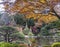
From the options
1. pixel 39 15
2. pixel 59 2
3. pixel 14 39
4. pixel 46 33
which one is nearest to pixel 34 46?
pixel 14 39

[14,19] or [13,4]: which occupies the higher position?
[13,4]

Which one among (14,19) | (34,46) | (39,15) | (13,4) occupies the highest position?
(13,4)

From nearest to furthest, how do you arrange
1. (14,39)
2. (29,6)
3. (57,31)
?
(29,6) < (14,39) < (57,31)

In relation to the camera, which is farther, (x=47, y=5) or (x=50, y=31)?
(x=50, y=31)

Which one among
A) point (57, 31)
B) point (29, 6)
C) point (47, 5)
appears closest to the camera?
point (47, 5)

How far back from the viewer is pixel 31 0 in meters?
4.96

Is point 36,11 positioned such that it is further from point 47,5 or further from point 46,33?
point 46,33

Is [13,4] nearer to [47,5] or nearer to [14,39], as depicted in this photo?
[47,5]

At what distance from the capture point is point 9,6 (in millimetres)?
5234

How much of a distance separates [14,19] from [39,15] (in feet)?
13.9

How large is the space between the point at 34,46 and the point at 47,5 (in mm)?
3350

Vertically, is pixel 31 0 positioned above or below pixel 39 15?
above

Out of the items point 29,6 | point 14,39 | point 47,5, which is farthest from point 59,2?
point 14,39

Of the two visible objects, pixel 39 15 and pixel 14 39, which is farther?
pixel 14 39
